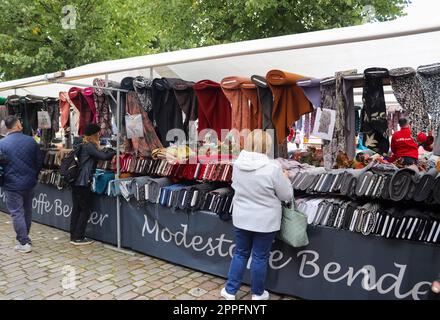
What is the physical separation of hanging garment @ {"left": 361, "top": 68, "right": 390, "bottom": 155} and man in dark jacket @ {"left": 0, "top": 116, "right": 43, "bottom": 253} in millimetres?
3953

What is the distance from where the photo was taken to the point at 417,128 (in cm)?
290

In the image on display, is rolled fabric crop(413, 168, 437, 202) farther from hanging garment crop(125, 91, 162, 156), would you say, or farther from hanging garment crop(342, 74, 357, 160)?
hanging garment crop(125, 91, 162, 156)

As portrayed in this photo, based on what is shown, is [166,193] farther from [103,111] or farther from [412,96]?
[412,96]

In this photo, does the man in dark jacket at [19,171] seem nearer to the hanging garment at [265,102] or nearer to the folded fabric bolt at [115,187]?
the folded fabric bolt at [115,187]

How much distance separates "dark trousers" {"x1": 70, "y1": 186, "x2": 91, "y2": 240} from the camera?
498cm

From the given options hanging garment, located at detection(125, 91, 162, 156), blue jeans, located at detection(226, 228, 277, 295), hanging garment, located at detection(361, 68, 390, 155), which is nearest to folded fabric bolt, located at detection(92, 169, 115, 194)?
hanging garment, located at detection(125, 91, 162, 156)

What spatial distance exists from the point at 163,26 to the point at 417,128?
25.4 ft

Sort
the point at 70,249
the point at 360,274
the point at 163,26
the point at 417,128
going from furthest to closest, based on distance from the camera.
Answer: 1. the point at 163,26
2. the point at 70,249
3. the point at 360,274
4. the point at 417,128

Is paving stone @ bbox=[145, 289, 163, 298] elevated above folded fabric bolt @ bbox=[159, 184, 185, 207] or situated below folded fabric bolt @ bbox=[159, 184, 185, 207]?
below

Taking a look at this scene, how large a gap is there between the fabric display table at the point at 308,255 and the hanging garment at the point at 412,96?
3.04 ft

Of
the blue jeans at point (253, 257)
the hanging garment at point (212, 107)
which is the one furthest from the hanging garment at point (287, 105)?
the blue jeans at point (253, 257)
